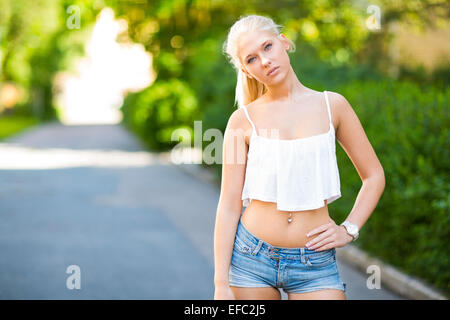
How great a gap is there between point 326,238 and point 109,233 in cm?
696

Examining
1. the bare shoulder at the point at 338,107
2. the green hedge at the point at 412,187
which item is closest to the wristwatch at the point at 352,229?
the bare shoulder at the point at 338,107

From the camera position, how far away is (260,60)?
102 inches

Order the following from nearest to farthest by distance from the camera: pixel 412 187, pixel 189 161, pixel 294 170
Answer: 1. pixel 294 170
2. pixel 412 187
3. pixel 189 161

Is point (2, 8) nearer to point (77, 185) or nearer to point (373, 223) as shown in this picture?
point (77, 185)

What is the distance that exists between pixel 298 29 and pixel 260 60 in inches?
809

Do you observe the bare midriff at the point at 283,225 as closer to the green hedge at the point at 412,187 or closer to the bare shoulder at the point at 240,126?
the bare shoulder at the point at 240,126

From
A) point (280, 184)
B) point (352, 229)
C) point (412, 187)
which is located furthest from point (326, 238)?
point (412, 187)

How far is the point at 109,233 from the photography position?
9.17 m

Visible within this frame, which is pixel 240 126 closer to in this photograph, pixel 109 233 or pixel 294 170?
pixel 294 170

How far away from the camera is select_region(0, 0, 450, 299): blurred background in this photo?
6289 millimetres

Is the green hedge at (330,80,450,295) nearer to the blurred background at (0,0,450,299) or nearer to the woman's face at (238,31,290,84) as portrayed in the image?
the blurred background at (0,0,450,299)

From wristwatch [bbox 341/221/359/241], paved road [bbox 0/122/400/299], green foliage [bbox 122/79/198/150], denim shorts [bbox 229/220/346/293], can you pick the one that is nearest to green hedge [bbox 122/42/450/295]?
paved road [bbox 0/122/400/299]

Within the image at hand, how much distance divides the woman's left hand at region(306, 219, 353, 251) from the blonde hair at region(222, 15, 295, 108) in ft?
2.05
